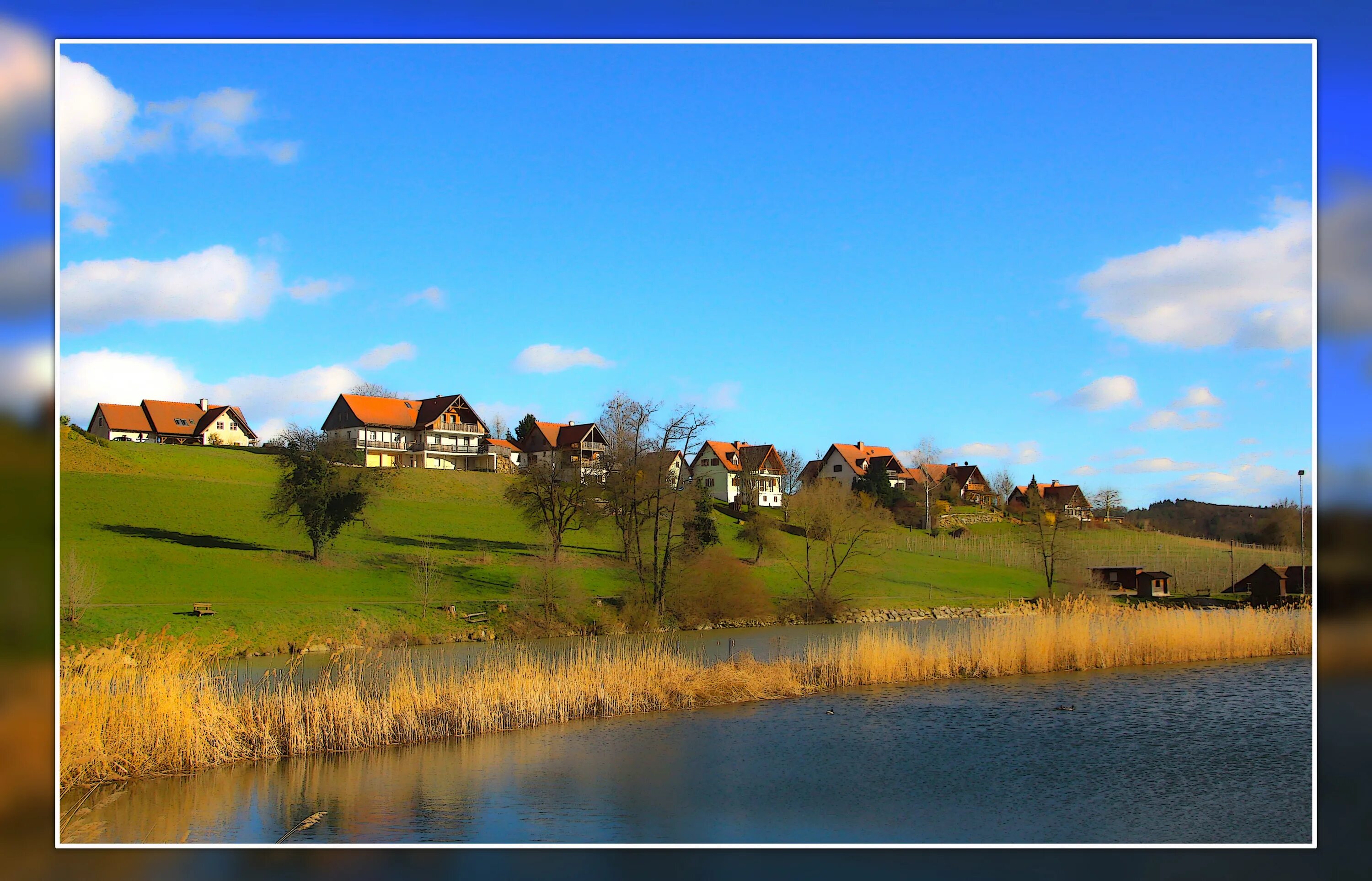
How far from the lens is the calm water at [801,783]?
11.0 m

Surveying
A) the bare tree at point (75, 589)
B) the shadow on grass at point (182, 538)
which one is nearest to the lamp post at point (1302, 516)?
the bare tree at point (75, 589)

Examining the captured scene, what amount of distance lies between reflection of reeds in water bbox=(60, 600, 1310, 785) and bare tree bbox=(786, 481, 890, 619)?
1186 cm

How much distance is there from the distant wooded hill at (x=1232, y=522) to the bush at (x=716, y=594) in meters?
14.5

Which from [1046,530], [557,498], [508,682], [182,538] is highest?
[557,498]

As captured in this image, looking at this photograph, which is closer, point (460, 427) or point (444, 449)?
point (444, 449)

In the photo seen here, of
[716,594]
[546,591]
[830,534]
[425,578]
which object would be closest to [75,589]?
[425,578]

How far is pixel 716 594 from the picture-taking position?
36500 millimetres

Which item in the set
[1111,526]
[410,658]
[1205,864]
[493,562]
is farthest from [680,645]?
[1111,526]

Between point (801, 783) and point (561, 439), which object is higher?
point (561, 439)

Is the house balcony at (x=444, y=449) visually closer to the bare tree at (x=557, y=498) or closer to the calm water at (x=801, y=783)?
the bare tree at (x=557, y=498)

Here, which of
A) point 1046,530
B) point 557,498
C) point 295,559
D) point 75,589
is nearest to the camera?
point 75,589

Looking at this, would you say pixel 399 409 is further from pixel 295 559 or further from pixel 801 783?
pixel 801 783

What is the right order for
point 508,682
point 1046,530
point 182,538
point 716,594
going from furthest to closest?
point 1046,530 < point 182,538 < point 716,594 < point 508,682

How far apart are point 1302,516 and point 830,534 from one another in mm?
17810
